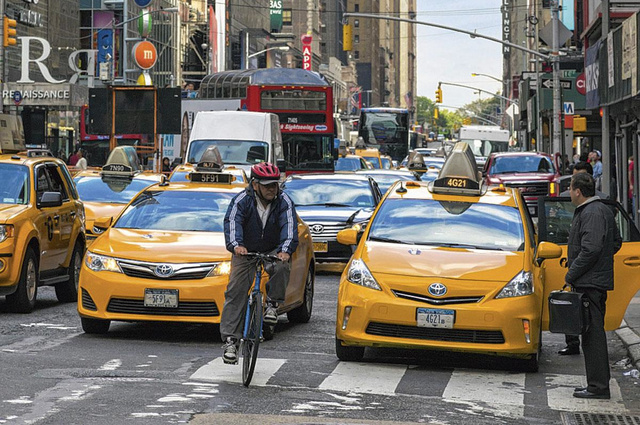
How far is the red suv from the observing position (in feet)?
118

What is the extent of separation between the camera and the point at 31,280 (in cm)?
1521

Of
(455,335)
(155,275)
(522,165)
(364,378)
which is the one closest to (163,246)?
(155,275)

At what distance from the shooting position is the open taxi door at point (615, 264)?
11906mm

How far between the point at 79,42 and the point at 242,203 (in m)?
67.8

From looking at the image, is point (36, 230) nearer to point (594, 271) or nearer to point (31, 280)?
point (31, 280)

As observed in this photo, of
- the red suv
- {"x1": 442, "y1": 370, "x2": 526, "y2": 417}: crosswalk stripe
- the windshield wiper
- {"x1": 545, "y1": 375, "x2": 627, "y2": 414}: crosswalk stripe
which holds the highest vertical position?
the red suv

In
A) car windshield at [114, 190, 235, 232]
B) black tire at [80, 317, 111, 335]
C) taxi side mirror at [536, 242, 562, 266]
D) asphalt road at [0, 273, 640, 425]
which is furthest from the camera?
car windshield at [114, 190, 235, 232]

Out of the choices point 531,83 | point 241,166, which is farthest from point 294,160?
point 531,83

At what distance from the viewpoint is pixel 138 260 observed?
1245 cm

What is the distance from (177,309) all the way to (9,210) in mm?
3584

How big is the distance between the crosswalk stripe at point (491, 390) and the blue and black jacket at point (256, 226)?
68.1 inches

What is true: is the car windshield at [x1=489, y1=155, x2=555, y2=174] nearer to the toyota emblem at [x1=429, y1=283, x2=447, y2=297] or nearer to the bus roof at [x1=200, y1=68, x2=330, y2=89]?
the bus roof at [x1=200, y1=68, x2=330, y2=89]

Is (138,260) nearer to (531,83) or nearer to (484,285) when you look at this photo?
(484,285)

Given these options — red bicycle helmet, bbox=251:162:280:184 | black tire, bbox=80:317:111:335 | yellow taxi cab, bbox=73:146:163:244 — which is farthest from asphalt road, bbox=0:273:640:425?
yellow taxi cab, bbox=73:146:163:244
